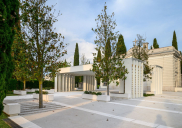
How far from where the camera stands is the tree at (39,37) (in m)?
8.24

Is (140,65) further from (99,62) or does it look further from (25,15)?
(25,15)

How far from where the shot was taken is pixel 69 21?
1289 cm

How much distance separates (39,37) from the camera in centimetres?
867

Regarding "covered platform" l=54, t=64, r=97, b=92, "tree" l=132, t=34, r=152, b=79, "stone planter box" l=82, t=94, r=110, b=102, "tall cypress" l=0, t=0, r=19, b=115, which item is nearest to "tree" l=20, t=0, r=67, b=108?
"tall cypress" l=0, t=0, r=19, b=115

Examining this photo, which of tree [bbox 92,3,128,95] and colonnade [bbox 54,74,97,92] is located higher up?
tree [bbox 92,3,128,95]

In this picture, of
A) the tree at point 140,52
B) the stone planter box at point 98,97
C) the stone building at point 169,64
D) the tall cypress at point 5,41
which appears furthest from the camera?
the stone building at point 169,64

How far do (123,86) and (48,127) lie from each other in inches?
451

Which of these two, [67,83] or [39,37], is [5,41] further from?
[67,83]

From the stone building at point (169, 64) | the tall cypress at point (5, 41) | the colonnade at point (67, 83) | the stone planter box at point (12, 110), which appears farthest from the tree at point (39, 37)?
the stone building at point (169, 64)

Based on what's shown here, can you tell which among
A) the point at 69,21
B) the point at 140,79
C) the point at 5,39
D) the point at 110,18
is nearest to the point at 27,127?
the point at 5,39

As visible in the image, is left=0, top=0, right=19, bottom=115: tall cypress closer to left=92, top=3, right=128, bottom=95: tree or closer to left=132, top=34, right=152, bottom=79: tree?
left=92, top=3, right=128, bottom=95: tree

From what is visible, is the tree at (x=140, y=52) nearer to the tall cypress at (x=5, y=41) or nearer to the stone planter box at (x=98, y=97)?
the stone planter box at (x=98, y=97)

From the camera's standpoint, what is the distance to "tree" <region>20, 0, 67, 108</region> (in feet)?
27.0

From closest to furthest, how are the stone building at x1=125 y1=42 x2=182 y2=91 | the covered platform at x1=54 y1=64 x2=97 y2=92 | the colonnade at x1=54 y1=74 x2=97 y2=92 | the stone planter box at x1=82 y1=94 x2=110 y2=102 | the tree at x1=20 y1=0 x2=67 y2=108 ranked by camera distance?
the tree at x1=20 y1=0 x2=67 y2=108 < the stone planter box at x1=82 y1=94 x2=110 y2=102 < the covered platform at x1=54 y1=64 x2=97 y2=92 < the colonnade at x1=54 y1=74 x2=97 y2=92 < the stone building at x1=125 y1=42 x2=182 y2=91
